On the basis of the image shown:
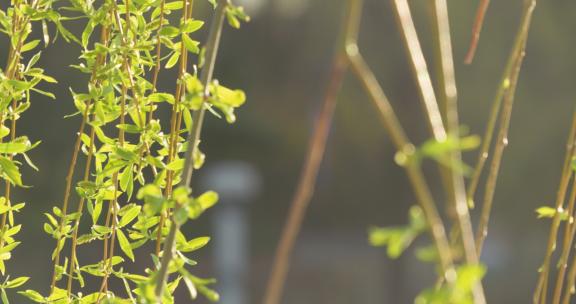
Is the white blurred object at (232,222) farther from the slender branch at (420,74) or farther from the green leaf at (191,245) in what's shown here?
the slender branch at (420,74)

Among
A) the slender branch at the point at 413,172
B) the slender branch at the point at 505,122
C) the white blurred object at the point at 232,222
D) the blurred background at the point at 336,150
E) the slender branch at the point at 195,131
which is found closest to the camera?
the slender branch at the point at 413,172

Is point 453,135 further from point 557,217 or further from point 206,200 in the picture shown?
point 557,217

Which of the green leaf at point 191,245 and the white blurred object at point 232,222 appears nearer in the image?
the green leaf at point 191,245

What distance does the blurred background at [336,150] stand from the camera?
486 centimetres

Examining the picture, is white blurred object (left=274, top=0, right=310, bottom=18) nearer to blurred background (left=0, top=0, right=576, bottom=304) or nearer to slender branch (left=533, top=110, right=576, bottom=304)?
blurred background (left=0, top=0, right=576, bottom=304)

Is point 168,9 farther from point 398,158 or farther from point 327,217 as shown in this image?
point 327,217

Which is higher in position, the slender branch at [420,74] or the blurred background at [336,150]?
the blurred background at [336,150]

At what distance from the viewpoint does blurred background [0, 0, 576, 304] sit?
4.86m

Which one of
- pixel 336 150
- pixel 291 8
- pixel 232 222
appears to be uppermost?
pixel 291 8

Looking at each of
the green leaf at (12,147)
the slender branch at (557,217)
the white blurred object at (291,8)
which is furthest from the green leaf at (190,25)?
the white blurred object at (291,8)

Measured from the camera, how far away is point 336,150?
523 centimetres

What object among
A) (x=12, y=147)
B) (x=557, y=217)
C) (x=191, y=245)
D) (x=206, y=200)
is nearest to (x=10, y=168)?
(x=12, y=147)

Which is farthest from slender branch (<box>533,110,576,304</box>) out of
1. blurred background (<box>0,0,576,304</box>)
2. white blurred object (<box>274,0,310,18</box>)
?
white blurred object (<box>274,0,310,18</box>)

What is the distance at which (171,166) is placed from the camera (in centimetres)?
69
